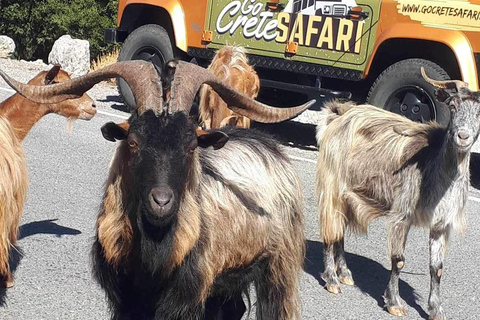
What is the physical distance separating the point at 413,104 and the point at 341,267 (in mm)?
4459

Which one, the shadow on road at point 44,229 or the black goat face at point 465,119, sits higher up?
the black goat face at point 465,119

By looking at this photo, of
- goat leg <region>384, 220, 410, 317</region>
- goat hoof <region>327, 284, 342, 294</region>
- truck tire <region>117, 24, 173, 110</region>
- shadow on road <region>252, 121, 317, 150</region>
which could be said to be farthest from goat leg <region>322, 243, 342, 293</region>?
truck tire <region>117, 24, 173, 110</region>

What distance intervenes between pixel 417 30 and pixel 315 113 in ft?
10.4

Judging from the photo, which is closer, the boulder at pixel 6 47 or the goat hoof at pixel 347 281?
the goat hoof at pixel 347 281

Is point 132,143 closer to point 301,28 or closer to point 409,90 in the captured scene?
point 409,90

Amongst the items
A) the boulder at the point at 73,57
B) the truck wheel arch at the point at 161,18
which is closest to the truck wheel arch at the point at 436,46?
the truck wheel arch at the point at 161,18

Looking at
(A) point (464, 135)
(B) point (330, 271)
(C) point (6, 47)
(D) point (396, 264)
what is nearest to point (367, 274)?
(B) point (330, 271)

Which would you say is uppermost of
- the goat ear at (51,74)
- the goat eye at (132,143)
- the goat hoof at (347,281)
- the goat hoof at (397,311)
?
the goat eye at (132,143)

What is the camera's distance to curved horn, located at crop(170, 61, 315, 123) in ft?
15.5

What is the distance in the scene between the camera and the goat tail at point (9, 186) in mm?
5406

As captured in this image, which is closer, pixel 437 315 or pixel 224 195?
pixel 224 195

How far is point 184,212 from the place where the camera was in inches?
183

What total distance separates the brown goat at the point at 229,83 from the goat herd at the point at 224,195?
1412 millimetres

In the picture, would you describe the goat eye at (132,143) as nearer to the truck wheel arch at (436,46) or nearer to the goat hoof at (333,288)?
the goat hoof at (333,288)
